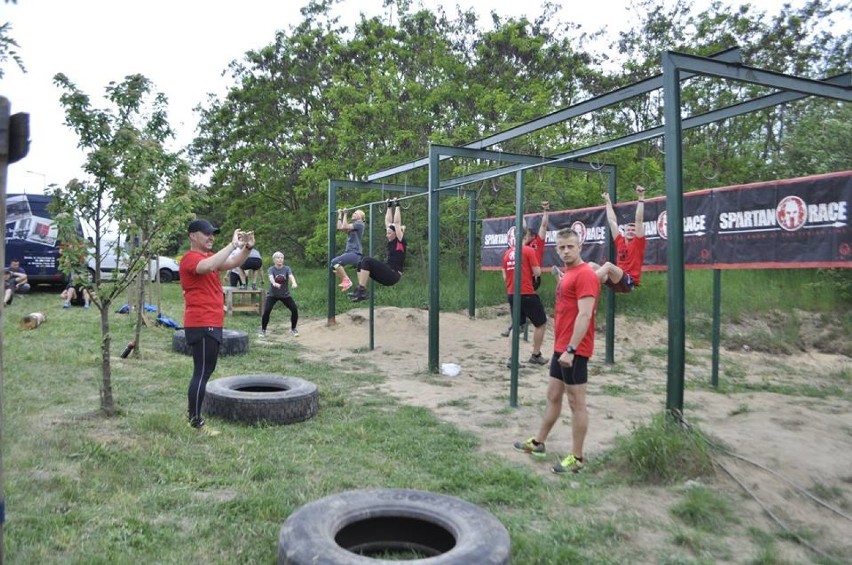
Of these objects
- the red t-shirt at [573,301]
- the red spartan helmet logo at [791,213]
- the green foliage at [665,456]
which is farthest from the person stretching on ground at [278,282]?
the green foliage at [665,456]

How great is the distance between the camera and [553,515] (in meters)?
3.78

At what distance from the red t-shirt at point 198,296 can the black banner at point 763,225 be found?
5.42m

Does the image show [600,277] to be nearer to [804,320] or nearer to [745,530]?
[745,530]

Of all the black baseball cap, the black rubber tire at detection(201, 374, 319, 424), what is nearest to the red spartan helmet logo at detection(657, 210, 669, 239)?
the black rubber tire at detection(201, 374, 319, 424)

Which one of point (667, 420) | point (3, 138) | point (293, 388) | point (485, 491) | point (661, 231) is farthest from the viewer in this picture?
point (661, 231)

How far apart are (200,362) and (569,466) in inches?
120

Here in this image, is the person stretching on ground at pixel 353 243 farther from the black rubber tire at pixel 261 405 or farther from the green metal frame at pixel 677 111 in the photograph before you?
the black rubber tire at pixel 261 405

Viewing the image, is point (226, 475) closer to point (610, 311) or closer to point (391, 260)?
point (391, 260)

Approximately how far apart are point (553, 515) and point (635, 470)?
2.95 feet

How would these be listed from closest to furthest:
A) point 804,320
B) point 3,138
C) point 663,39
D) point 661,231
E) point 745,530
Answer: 1. point 3,138
2. point 745,530
3. point 661,231
4. point 804,320
5. point 663,39

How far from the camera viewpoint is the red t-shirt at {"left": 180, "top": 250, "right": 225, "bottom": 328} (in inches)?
204

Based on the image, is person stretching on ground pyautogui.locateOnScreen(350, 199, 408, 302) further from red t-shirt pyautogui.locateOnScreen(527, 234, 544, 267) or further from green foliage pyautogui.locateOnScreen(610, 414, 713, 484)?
green foliage pyautogui.locateOnScreen(610, 414, 713, 484)

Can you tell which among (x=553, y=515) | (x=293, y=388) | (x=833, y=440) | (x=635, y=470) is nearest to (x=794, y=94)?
(x=833, y=440)

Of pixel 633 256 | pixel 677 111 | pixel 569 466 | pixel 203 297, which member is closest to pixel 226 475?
pixel 203 297
